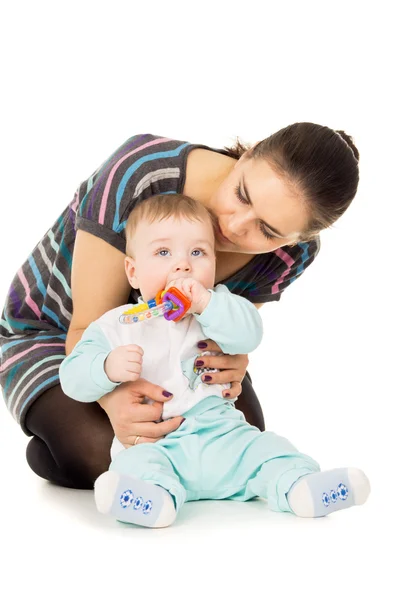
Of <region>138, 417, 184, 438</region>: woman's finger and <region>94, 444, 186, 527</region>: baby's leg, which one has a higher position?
<region>138, 417, 184, 438</region>: woman's finger

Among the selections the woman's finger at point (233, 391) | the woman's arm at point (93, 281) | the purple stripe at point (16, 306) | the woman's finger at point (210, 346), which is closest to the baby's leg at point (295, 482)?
the woman's finger at point (233, 391)

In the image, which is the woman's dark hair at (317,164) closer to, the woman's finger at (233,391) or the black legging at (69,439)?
the woman's finger at (233,391)

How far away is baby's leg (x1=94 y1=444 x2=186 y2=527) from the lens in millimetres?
1701

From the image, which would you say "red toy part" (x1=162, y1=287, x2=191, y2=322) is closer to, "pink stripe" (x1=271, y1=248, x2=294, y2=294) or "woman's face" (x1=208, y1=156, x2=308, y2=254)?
"woman's face" (x1=208, y1=156, x2=308, y2=254)

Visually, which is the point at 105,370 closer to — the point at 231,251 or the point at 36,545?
the point at 36,545

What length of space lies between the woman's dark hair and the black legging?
80 centimetres

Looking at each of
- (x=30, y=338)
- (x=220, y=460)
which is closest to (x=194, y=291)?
(x=220, y=460)

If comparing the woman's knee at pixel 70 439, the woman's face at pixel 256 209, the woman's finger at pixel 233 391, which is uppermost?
the woman's face at pixel 256 209

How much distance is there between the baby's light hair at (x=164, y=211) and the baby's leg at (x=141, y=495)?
590 millimetres

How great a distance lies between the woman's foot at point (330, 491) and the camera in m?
1.77

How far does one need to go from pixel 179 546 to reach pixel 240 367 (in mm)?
625

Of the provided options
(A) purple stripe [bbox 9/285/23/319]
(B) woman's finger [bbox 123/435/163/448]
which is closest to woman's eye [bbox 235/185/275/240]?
(B) woman's finger [bbox 123/435/163/448]

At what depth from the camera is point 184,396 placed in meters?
2.02

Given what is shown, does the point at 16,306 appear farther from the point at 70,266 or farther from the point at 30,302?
the point at 70,266
